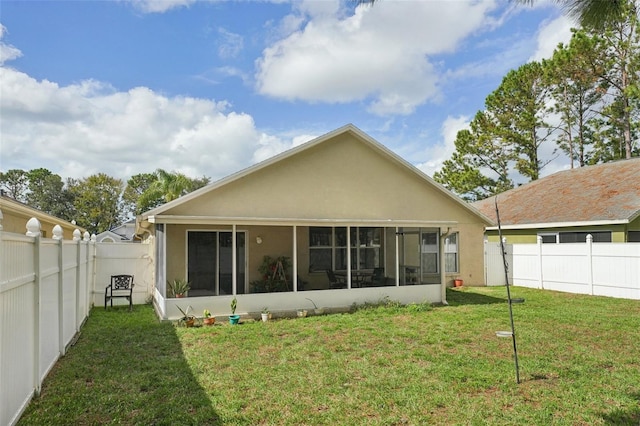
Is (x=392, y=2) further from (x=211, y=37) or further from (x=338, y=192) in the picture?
(x=211, y=37)

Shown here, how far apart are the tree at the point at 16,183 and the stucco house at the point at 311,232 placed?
161ft

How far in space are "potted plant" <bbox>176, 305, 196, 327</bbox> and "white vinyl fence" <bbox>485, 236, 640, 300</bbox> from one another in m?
12.1

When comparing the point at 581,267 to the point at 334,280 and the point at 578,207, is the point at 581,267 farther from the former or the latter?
the point at 334,280

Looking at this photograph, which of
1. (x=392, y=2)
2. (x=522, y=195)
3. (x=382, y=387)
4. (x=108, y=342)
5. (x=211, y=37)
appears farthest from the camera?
(x=522, y=195)

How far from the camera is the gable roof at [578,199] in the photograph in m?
15.1

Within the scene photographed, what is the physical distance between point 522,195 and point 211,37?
16.6 m

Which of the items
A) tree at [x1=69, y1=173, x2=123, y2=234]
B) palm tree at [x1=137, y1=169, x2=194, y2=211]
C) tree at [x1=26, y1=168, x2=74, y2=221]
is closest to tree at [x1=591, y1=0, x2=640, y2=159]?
palm tree at [x1=137, y1=169, x2=194, y2=211]

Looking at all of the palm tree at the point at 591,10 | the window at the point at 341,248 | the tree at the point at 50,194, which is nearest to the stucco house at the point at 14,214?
the window at the point at 341,248

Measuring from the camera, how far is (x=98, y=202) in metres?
46.7

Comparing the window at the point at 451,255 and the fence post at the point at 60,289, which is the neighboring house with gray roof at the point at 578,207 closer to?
the window at the point at 451,255

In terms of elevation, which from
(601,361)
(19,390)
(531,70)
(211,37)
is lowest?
(601,361)

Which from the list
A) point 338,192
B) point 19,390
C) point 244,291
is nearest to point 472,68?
point 338,192

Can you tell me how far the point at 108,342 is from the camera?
26.7ft

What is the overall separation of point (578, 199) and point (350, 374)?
50.6 feet
